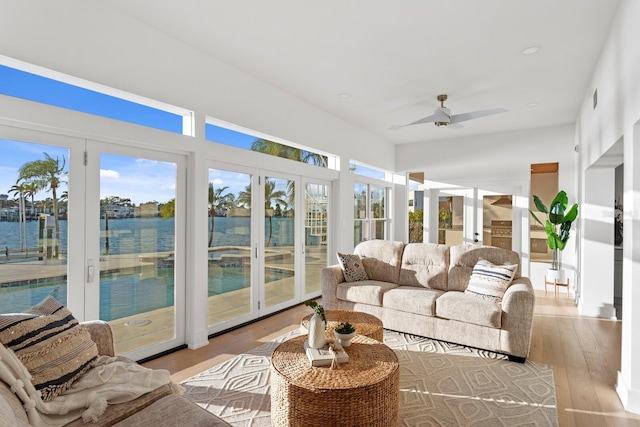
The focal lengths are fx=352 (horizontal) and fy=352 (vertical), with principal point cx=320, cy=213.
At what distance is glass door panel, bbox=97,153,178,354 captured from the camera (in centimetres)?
304

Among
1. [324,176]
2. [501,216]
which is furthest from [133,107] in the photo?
[501,216]

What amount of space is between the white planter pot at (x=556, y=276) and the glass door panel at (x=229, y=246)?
510 centimetres

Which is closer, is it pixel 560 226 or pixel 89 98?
pixel 89 98

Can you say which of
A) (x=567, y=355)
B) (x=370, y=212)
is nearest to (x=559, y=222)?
(x=567, y=355)

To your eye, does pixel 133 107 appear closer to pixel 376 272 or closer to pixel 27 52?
pixel 27 52

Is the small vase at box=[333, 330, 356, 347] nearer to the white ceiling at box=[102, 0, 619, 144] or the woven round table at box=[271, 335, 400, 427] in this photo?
the woven round table at box=[271, 335, 400, 427]

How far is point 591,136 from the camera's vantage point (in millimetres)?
4207

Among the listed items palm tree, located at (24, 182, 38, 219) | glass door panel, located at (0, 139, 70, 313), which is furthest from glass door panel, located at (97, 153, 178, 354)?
palm tree, located at (24, 182, 38, 219)

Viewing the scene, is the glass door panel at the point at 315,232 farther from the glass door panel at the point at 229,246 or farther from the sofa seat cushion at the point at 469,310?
the sofa seat cushion at the point at 469,310

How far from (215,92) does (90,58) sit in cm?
124

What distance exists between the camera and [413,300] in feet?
12.6

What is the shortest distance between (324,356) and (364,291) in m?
2.06

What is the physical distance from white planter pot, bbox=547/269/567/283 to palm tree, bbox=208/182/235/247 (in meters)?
5.47

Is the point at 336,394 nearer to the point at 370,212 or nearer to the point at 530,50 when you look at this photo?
the point at 530,50
